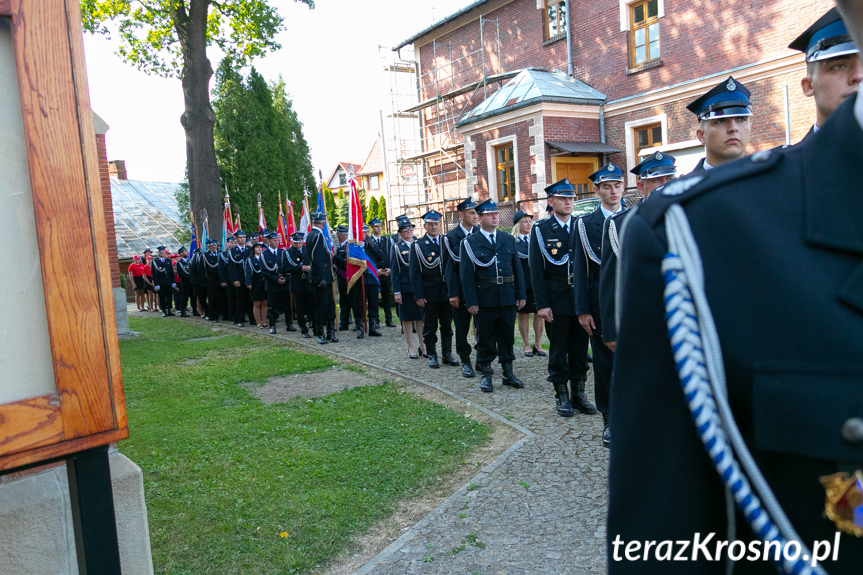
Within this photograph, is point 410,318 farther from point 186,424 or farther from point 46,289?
point 46,289

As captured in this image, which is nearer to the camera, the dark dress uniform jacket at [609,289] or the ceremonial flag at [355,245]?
the dark dress uniform jacket at [609,289]

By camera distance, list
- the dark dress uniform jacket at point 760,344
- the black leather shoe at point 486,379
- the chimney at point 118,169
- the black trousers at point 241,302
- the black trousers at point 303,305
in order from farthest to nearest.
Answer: the chimney at point 118,169 → the black trousers at point 241,302 → the black trousers at point 303,305 → the black leather shoe at point 486,379 → the dark dress uniform jacket at point 760,344

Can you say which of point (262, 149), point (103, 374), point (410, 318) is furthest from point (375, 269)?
point (262, 149)

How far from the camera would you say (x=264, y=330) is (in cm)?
1474

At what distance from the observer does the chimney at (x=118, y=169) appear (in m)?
45.9

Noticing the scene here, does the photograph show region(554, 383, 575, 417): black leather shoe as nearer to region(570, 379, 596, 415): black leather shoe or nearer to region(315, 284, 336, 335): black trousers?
region(570, 379, 596, 415): black leather shoe

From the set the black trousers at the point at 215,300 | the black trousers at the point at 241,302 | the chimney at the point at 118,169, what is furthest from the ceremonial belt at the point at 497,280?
the chimney at the point at 118,169

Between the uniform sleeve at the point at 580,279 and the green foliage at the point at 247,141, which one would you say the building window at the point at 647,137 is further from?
the green foliage at the point at 247,141

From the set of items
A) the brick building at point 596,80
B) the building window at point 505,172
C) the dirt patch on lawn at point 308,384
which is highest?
the brick building at point 596,80

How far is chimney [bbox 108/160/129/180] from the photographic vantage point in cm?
4594

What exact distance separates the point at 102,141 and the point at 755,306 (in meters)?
15.2

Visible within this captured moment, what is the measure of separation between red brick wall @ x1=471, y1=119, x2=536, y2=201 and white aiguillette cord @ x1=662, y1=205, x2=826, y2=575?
2016cm

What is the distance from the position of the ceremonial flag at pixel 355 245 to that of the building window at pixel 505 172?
1047 centimetres

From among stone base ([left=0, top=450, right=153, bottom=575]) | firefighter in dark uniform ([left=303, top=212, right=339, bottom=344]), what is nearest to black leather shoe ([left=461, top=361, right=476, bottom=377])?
firefighter in dark uniform ([left=303, top=212, right=339, bottom=344])
